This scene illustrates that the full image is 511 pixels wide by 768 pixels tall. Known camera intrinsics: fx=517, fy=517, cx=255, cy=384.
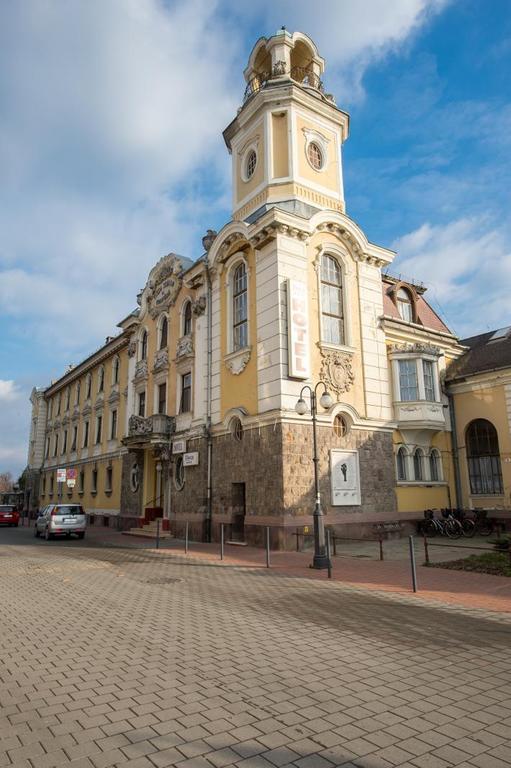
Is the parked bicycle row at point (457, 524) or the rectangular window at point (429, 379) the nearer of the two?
the parked bicycle row at point (457, 524)

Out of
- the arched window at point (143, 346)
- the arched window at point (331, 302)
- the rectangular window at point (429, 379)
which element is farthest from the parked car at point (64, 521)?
the rectangular window at point (429, 379)

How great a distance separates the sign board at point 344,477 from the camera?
1891 cm

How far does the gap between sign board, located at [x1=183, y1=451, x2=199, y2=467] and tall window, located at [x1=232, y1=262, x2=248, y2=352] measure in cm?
484

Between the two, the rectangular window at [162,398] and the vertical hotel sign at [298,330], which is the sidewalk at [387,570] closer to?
the vertical hotel sign at [298,330]

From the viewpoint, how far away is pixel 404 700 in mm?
4586

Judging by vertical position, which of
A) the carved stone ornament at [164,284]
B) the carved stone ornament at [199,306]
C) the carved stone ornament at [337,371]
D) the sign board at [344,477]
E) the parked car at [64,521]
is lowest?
the parked car at [64,521]

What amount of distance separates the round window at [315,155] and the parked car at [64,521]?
1923cm

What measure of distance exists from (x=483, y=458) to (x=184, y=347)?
47.8 feet

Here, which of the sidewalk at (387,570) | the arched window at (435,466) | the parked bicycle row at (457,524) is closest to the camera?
the sidewalk at (387,570)

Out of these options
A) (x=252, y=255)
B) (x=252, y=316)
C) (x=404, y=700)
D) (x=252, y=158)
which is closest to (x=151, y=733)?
(x=404, y=700)

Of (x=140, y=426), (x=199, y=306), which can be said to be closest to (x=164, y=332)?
(x=199, y=306)

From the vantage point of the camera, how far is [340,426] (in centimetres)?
1989

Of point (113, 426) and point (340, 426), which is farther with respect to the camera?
point (113, 426)

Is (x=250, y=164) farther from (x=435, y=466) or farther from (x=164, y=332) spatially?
(x=435, y=466)
